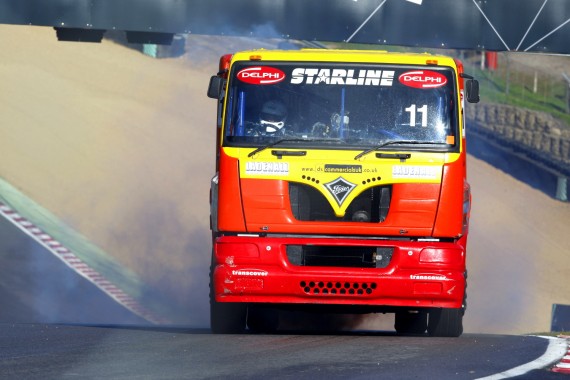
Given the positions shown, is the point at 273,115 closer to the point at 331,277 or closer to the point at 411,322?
the point at 331,277

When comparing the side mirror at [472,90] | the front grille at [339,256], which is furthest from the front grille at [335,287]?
the side mirror at [472,90]

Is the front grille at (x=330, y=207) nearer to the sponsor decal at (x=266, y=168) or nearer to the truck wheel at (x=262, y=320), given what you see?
the sponsor decal at (x=266, y=168)

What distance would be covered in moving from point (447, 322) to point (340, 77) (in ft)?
8.73

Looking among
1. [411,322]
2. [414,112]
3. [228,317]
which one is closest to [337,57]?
[414,112]

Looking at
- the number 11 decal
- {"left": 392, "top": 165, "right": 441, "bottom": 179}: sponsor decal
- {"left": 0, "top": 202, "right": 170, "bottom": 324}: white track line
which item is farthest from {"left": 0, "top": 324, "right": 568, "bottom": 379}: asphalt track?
{"left": 0, "top": 202, "right": 170, "bottom": 324}: white track line

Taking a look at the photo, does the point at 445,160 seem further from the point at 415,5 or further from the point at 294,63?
the point at 415,5

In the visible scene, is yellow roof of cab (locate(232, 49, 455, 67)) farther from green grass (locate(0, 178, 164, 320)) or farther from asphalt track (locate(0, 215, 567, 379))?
green grass (locate(0, 178, 164, 320))

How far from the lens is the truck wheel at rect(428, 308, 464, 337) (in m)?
13.1

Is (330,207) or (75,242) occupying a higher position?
(330,207)

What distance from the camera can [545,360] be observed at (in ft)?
34.9

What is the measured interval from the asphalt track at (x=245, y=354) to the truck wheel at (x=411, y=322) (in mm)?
910

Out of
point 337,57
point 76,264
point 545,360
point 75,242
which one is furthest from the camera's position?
point 75,242

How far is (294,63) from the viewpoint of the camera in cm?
1284

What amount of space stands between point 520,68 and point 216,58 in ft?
33.9
